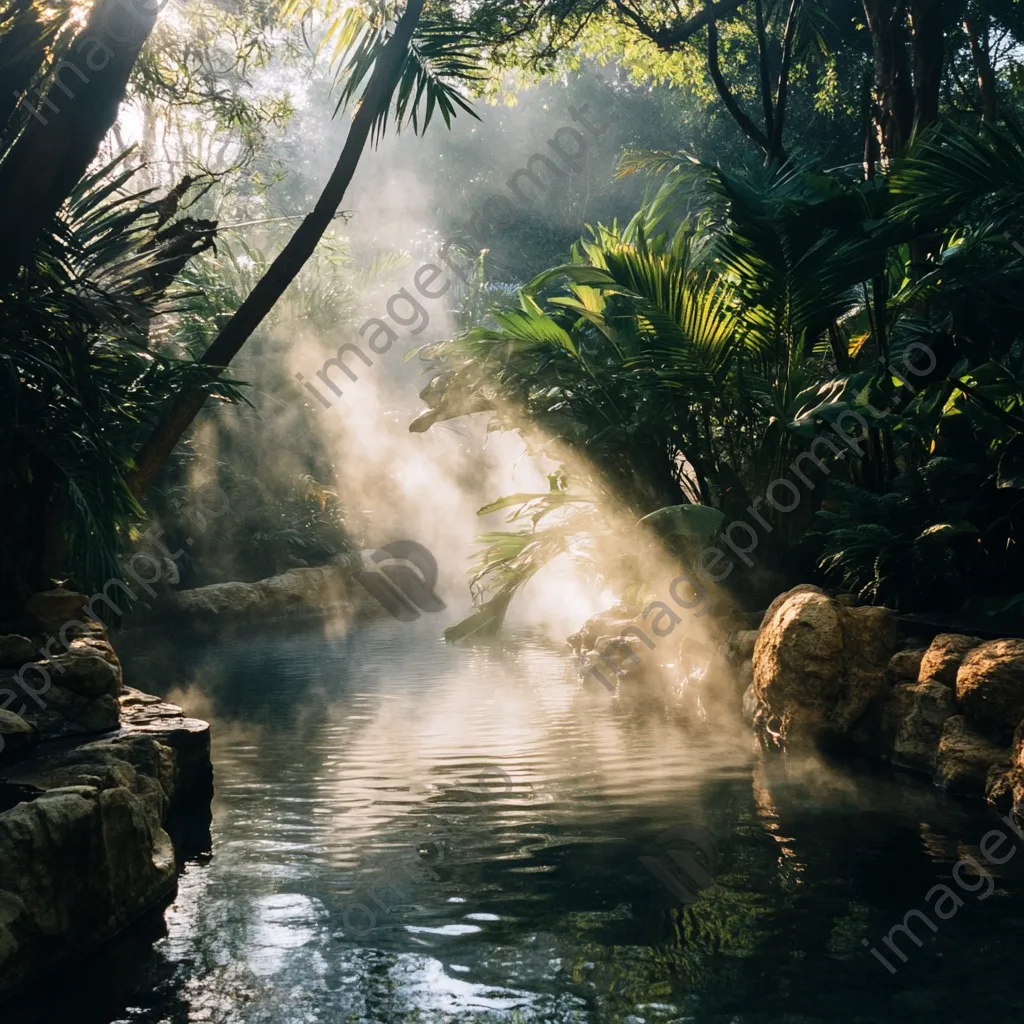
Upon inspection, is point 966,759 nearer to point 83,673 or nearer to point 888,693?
point 888,693

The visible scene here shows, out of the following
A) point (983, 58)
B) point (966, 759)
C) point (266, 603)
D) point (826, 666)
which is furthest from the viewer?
point (266, 603)

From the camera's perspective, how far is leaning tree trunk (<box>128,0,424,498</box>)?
7.32 metres

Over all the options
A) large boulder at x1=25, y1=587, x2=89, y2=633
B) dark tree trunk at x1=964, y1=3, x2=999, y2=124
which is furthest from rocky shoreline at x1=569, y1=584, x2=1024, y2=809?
dark tree trunk at x1=964, y1=3, x2=999, y2=124

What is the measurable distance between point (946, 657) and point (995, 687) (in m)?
0.69

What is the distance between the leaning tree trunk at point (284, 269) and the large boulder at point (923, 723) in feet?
15.4

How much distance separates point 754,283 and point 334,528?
14300 millimetres

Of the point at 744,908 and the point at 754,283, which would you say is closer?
the point at 744,908

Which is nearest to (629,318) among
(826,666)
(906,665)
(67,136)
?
(826,666)

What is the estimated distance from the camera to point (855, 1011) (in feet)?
13.2

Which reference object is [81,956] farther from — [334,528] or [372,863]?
[334,528]

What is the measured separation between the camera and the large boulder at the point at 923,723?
7.18 m

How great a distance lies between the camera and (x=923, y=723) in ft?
23.9

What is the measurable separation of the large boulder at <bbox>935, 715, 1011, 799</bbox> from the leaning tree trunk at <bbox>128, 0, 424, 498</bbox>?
4.84m

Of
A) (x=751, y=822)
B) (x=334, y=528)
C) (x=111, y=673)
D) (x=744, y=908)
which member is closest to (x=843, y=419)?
(x=751, y=822)
